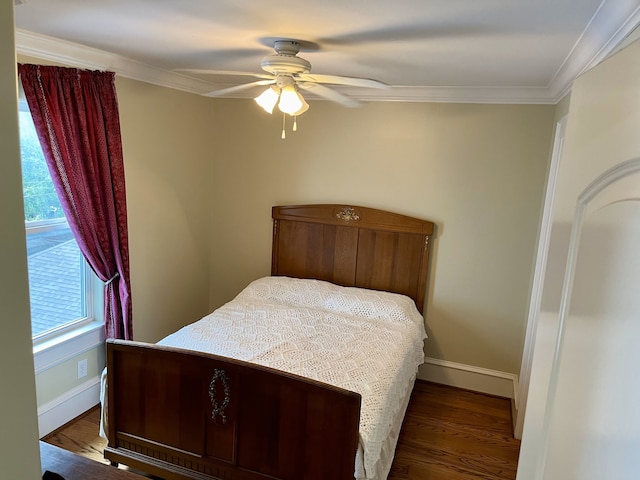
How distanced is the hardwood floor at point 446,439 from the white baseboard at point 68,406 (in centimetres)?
4

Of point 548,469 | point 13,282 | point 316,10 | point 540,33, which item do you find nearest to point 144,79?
point 316,10

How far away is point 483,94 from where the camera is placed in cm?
309

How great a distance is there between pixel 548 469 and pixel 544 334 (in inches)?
11.5

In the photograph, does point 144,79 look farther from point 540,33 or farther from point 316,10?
point 540,33

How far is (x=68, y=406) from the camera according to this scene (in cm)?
280

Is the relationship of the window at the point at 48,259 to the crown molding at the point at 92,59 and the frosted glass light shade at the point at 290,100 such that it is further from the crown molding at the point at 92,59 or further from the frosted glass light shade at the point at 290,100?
the frosted glass light shade at the point at 290,100

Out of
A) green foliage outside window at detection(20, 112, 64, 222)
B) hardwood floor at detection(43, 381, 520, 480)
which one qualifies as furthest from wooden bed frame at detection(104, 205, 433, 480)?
green foliage outside window at detection(20, 112, 64, 222)

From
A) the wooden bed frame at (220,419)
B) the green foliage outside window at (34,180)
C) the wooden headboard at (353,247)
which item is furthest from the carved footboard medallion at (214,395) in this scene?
the wooden headboard at (353,247)

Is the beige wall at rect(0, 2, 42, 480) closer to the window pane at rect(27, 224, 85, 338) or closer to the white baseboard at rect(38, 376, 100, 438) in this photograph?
the window pane at rect(27, 224, 85, 338)

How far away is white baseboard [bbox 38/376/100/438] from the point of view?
2.64 metres

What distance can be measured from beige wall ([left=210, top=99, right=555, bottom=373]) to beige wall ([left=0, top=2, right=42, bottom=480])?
3.05 metres

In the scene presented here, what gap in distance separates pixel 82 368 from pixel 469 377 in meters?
2.72

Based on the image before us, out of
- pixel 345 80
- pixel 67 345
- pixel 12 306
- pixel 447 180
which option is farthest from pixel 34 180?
pixel 447 180

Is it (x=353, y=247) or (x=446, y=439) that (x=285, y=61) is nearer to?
(x=353, y=247)
